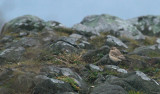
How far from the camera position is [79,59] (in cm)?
1630

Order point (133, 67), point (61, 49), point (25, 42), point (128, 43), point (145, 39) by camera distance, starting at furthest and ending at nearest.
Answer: point (145, 39) < point (128, 43) < point (25, 42) < point (61, 49) < point (133, 67)

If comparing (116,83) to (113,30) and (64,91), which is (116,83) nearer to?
(64,91)

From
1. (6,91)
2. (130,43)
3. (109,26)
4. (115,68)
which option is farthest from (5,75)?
(109,26)

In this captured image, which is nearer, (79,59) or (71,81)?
(71,81)

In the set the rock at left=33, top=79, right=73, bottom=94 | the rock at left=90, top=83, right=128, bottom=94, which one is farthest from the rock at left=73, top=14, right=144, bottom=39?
the rock at left=90, top=83, right=128, bottom=94

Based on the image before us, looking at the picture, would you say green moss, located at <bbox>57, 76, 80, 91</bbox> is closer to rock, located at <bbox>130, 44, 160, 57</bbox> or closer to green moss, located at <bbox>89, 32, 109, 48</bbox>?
rock, located at <bbox>130, 44, 160, 57</bbox>

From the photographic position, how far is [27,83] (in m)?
10.8

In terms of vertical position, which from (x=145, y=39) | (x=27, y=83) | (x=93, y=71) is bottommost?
(x=145, y=39)

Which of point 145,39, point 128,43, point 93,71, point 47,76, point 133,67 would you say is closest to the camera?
point 47,76

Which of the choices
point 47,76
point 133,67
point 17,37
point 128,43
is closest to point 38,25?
point 17,37

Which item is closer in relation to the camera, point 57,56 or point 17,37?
point 57,56

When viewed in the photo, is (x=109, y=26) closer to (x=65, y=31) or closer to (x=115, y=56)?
(x=65, y=31)

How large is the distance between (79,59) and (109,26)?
10717mm

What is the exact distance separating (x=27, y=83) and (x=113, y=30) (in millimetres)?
15906
